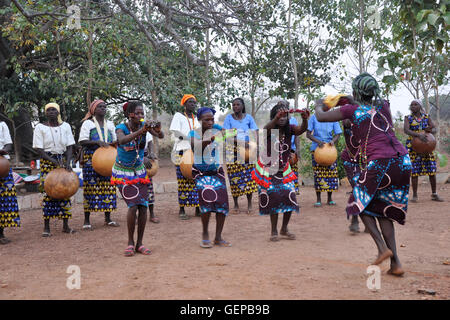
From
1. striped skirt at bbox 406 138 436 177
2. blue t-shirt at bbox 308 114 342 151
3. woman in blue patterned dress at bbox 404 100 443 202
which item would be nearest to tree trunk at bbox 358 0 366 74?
woman in blue patterned dress at bbox 404 100 443 202

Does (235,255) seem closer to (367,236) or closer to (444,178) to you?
(367,236)

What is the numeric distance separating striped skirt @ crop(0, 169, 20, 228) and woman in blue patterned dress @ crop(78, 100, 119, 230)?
104cm

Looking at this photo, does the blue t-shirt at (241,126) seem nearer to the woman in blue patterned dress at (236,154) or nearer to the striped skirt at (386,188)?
the woman in blue patterned dress at (236,154)

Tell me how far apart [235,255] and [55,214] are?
3.22 meters

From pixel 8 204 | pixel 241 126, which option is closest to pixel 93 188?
pixel 8 204

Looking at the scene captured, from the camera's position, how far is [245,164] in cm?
806

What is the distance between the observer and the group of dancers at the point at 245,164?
3.92m

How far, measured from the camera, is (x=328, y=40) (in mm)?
17844

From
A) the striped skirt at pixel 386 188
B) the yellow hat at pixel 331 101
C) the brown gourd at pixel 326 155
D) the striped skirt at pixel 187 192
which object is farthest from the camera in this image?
the brown gourd at pixel 326 155

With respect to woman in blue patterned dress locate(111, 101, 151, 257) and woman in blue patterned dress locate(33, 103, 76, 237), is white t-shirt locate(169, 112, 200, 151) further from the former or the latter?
woman in blue patterned dress locate(111, 101, 151, 257)

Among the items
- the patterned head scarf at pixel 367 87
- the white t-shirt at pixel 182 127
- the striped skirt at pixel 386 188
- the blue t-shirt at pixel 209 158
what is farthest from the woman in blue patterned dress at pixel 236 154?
the striped skirt at pixel 386 188

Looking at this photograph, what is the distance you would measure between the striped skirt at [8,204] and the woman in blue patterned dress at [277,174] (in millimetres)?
3572

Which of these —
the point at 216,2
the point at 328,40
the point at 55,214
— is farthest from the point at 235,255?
the point at 328,40
